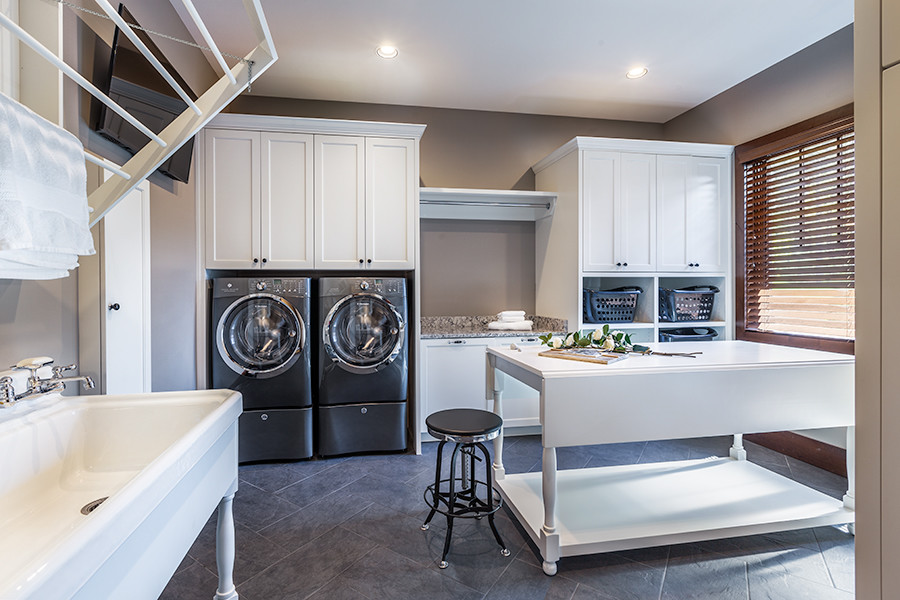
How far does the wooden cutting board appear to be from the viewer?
199cm

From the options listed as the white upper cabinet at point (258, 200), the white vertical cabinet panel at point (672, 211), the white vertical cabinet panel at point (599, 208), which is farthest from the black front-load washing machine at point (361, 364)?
the white vertical cabinet panel at point (672, 211)

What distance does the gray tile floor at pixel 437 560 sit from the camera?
177 centimetres

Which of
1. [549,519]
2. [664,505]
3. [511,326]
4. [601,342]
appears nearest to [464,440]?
[549,519]

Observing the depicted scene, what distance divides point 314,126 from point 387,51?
0.71 m

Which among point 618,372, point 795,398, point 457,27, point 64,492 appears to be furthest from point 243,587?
point 457,27

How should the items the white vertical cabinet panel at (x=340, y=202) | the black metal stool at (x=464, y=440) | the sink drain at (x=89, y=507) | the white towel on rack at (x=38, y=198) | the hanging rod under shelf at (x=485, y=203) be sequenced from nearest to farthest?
the white towel on rack at (x=38, y=198) → the sink drain at (x=89, y=507) → the black metal stool at (x=464, y=440) → the white vertical cabinet panel at (x=340, y=202) → the hanging rod under shelf at (x=485, y=203)

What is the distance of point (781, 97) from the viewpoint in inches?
131

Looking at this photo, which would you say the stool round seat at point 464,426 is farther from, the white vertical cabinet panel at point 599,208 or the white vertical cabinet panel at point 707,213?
the white vertical cabinet panel at point 707,213

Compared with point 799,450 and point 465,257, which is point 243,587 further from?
point 799,450

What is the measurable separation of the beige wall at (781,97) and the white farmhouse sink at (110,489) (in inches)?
153

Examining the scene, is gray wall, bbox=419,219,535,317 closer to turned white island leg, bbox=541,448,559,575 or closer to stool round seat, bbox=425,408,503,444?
stool round seat, bbox=425,408,503,444

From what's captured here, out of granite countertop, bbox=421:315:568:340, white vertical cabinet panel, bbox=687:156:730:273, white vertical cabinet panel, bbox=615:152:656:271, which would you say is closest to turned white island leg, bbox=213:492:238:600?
granite countertop, bbox=421:315:568:340

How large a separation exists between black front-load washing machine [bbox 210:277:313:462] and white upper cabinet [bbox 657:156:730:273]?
9.37 feet

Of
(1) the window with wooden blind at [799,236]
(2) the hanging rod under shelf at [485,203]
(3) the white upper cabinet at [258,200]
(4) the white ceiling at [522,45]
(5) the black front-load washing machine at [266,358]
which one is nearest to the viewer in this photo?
(4) the white ceiling at [522,45]
